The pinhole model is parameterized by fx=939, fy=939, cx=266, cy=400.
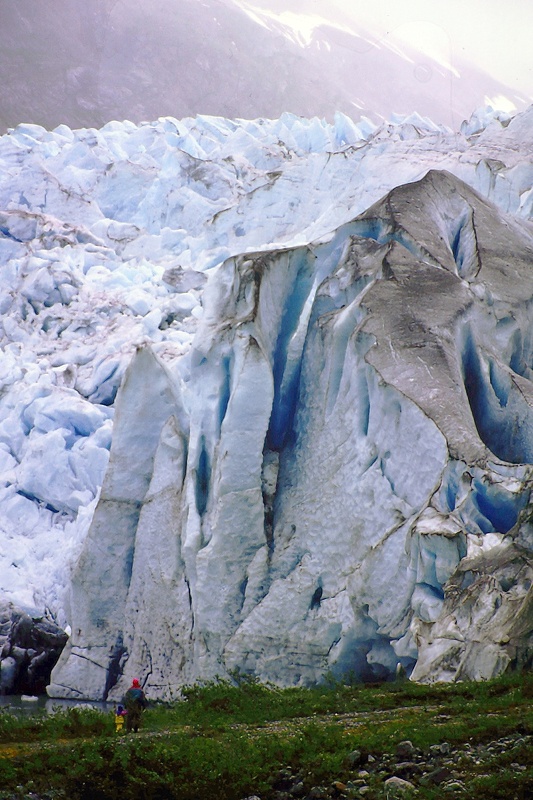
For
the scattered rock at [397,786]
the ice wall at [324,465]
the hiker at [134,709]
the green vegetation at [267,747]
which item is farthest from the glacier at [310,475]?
the scattered rock at [397,786]

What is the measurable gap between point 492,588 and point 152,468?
7626 millimetres

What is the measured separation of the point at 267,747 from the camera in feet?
23.3

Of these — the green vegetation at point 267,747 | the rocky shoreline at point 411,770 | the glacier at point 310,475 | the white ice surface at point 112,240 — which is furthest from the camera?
the white ice surface at point 112,240

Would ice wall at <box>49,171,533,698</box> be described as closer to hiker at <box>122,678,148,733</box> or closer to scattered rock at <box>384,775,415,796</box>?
hiker at <box>122,678,148,733</box>

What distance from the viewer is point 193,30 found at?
218ft

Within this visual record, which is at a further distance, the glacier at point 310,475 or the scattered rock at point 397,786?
the glacier at point 310,475

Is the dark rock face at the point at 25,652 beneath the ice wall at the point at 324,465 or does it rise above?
beneath

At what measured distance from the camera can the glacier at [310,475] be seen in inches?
464

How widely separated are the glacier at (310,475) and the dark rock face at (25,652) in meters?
0.78

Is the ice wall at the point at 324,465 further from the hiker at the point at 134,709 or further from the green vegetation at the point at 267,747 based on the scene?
the hiker at the point at 134,709

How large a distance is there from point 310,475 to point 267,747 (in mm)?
7436

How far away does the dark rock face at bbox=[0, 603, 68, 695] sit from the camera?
1717 cm

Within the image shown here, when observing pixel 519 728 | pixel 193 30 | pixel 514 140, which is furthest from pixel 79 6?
pixel 519 728

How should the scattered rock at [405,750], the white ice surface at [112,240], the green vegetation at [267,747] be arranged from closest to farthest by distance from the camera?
the green vegetation at [267,747] → the scattered rock at [405,750] → the white ice surface at [112,240]
